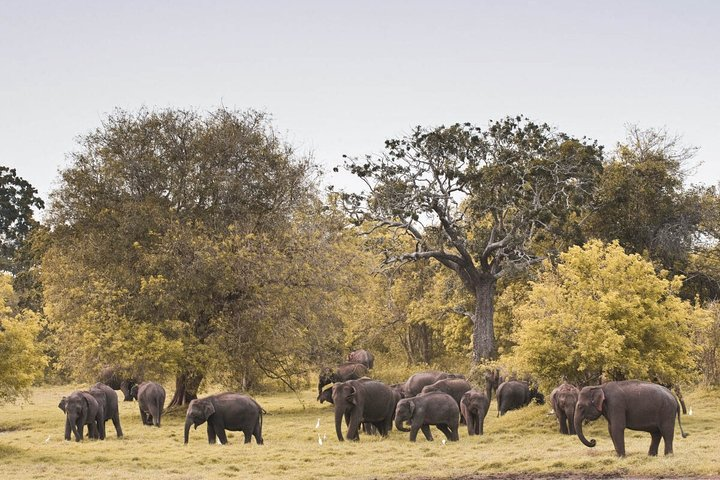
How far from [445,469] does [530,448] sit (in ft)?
13.8

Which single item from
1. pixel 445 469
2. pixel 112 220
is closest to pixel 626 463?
pixel 445 469

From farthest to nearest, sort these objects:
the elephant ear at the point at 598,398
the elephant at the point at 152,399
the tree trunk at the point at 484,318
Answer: the tree trunk at the point at 484,318
the elephant at the point at 152,399
the elephant ear at the point at 598,398

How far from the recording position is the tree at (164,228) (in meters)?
37.1

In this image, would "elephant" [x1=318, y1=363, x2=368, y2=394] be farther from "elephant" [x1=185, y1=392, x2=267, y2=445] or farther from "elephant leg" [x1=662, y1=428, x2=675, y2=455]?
"elephant leg" [x1=662, y1=428, x2=675, y2=455]

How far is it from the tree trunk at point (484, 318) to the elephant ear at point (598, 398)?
22.4m

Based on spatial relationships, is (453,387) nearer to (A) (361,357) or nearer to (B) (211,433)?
(B) (211,433)

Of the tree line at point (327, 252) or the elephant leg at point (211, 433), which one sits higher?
the tree line at point (327, 252)

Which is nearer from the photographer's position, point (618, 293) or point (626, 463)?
point (626, 463)

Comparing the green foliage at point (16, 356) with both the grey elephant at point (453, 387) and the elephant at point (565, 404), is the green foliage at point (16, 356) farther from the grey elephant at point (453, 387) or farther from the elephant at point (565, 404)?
the elephant at point (565, 404)

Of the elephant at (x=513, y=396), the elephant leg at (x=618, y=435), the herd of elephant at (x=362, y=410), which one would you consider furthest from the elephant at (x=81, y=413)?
the elephant leg at (x=618, y=435)

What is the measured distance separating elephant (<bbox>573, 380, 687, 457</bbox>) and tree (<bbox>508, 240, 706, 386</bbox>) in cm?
729

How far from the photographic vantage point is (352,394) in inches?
1119

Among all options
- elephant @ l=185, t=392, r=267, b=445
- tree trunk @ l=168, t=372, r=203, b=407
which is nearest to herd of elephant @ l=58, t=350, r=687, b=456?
elephant @ l=185, t=392, r=267, b=445

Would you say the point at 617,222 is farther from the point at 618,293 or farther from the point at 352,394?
the point at 352,394
